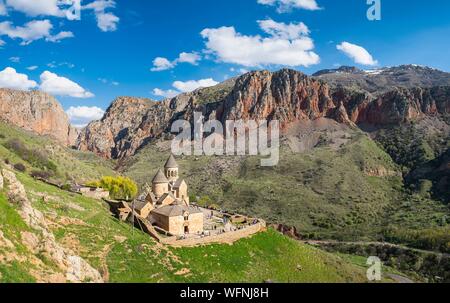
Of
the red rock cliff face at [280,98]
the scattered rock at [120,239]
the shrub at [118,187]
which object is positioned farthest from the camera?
the red rock cliff face at [280,98]

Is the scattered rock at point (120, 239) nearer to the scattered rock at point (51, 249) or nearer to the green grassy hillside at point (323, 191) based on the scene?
the scattered rock at point (51, 249)

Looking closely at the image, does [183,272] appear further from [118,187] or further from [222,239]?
[118,187]

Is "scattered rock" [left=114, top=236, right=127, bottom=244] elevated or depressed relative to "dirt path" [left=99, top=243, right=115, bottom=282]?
elevated

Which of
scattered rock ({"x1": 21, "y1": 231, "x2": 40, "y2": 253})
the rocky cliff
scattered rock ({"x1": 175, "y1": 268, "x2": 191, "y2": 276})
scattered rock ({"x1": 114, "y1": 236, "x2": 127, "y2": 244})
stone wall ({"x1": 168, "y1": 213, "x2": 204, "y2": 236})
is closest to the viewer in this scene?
scattered rock ({"x1": 21, "y1": 231, "x2": 40, "y2": 253})

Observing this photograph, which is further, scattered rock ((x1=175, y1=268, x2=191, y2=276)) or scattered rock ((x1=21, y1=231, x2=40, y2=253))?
scattered rock ((x1=175, y1=268, x2=191, y2=276))

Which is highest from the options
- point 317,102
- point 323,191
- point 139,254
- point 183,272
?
point 317,102

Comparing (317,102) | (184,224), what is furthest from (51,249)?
(317,102)

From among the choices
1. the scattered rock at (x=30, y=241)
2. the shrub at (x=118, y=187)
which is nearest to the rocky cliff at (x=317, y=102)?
the shrub at (x=118, y=187)

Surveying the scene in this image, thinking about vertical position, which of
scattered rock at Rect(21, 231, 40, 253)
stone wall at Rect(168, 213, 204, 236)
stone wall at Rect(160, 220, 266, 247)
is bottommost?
stone wall at Rect(160, 220, 266, 247)

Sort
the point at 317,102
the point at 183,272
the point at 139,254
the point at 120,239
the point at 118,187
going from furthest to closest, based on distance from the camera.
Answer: the point at 317,102 < the point at 118,187 < the point at 120,239 < the point at 183,272 < the point at 139,254

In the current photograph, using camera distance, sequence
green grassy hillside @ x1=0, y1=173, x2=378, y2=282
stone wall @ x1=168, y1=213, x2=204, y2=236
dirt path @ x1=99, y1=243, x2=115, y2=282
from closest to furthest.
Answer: green grassy hillside @ x1=0, y1=173, x2=378, y2=282 < dirt path @ x1=99, y1=243, x2=115, y2=282 < stone wall @ x1=168, y1=213, x2=204, y2=236

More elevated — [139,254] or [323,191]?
[323,191]

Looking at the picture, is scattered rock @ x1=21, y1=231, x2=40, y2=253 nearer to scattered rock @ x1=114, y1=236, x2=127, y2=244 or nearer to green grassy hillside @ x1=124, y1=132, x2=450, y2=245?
scattered rock @ x1=114, y1=236, x2=127, y2=244

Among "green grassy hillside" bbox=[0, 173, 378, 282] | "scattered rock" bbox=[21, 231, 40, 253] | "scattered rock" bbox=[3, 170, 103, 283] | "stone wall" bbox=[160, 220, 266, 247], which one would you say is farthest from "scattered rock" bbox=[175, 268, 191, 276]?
"scattered rock" bbox=[21, 231, 40, 253]
